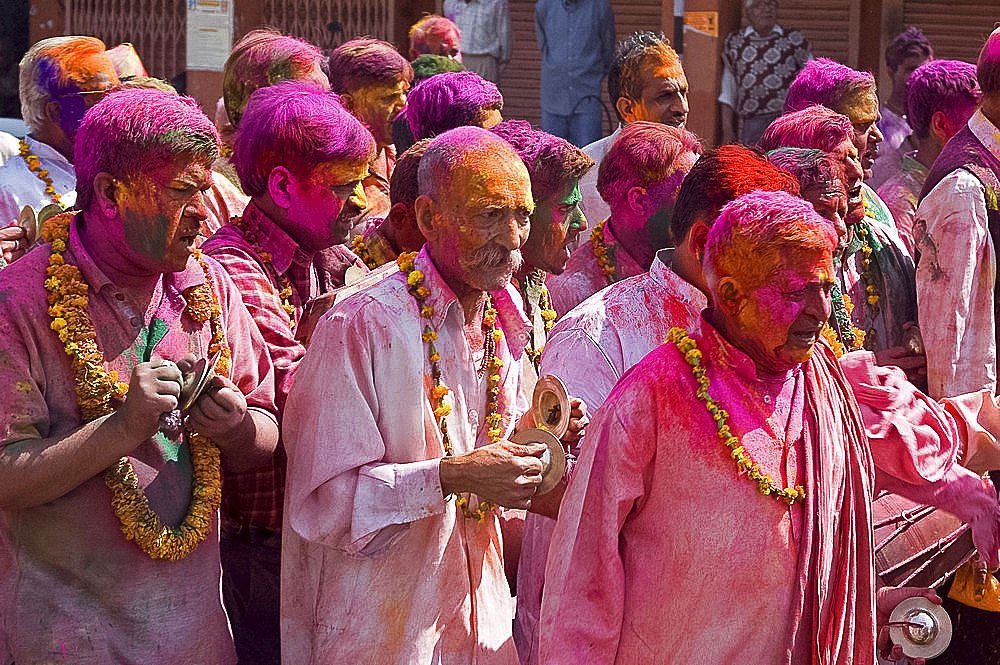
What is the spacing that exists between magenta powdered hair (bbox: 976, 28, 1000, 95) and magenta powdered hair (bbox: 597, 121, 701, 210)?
1.77m

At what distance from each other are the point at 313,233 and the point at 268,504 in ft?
2.72

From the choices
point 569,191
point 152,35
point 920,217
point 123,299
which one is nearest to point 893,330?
point 920,217

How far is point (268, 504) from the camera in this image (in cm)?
393

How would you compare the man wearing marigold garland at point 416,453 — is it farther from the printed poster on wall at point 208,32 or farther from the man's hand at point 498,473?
the printed poster on wall at point 208,32

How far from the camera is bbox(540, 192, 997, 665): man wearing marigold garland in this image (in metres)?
3.11

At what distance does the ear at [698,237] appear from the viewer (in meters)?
3.62

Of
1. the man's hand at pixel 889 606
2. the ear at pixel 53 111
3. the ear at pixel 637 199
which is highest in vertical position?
the ear at pixel 53 111

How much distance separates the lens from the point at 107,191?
Answer: 333cm

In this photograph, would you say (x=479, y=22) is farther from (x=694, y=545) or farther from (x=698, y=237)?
(x=694, y=545)

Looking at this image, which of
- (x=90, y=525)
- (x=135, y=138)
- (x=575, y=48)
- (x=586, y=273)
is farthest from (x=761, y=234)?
(x=575, y=48)

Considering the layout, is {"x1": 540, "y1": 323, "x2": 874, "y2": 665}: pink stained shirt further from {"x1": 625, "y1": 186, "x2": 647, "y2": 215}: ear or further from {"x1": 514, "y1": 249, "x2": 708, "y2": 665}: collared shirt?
{"x1": 625, "y1": 186, "x2": 647, "y2": 215}: ear

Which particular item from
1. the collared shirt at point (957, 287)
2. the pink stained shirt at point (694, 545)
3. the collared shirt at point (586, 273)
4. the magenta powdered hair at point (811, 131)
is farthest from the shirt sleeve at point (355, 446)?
the collared shirt at point (957, 287)

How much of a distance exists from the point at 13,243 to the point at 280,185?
3.06ft

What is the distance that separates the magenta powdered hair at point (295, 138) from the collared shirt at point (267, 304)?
0.50ft
